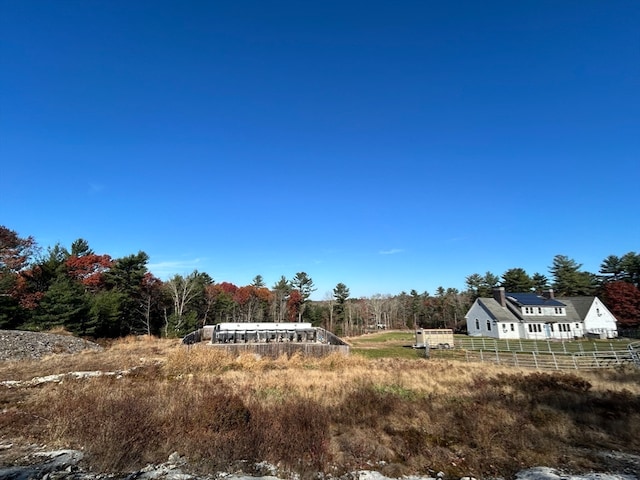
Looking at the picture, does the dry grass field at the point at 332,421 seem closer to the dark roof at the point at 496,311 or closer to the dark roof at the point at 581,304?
the dark roof at the point at 496,311

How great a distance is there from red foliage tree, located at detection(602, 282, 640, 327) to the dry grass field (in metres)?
46.3

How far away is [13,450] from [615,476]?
11.6 m

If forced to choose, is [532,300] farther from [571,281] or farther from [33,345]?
[33,345]

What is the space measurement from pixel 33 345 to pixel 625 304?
68985 millimetres

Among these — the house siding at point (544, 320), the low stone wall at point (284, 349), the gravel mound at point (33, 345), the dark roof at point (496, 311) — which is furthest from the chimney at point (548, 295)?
the gravel mound at point (33, 345)

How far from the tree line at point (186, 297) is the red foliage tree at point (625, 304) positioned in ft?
0.36

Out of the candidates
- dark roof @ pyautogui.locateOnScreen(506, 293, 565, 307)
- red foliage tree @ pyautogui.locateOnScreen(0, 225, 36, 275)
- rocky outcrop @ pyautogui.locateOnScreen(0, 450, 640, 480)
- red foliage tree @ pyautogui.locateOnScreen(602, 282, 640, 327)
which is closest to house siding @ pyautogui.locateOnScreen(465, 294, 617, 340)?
dark roof @ pyautogui.locateOnScreen(506, 293, 565, 307)

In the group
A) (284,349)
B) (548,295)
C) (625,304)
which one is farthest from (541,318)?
(284,349)

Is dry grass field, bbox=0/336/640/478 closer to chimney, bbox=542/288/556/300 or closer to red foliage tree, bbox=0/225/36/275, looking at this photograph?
red foliage tree, bbox=0/225/36/275

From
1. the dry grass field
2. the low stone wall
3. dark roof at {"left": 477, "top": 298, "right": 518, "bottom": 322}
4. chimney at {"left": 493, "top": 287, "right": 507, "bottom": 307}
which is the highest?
chimney at {"left": 493, "top": 287, "right": 507, "bottom": 307}

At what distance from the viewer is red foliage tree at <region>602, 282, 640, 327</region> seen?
48537 mm

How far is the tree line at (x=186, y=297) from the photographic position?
30844 millimetres

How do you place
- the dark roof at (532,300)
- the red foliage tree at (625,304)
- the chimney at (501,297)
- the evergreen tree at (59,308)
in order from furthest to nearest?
the red foliage tree at (625,304), the chimney at (501,297), the dark roof at (532,300), the evergreen tree at (59,308)

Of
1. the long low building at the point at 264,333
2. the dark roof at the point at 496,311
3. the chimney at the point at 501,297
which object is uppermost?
the chimney at the point at 501,297
